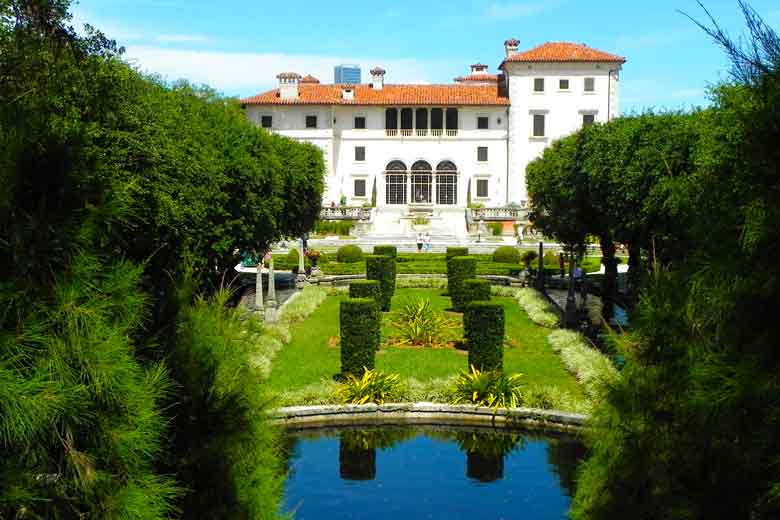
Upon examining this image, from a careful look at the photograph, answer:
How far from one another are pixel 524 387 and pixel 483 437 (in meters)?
2.08

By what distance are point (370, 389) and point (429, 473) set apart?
3120 mm

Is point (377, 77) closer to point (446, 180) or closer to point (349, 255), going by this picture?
point (446, 180)

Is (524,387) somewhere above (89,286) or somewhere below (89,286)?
below

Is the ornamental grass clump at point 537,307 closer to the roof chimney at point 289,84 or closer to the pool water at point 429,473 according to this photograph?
the pool water at point 429,473

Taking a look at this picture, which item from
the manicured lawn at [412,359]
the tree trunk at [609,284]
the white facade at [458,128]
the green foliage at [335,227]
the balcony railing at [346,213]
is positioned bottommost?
the manicured lawn at [412,359]

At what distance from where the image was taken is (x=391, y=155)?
58688mm

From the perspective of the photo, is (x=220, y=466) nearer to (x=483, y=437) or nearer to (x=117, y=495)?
(x=117, y=495)

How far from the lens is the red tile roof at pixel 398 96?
5747 centimetres

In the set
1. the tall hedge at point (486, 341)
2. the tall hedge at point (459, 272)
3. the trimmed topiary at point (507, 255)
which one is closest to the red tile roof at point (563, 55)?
the trimmed topiary at point (507, 255)

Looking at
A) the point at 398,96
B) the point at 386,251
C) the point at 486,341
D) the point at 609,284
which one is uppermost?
the point at 398,96

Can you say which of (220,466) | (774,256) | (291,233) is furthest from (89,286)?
(291,233)

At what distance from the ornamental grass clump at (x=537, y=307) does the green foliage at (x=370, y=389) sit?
900 cm

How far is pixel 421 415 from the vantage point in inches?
589

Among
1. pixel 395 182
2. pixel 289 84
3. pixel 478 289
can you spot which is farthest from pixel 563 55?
pixel 478 289
